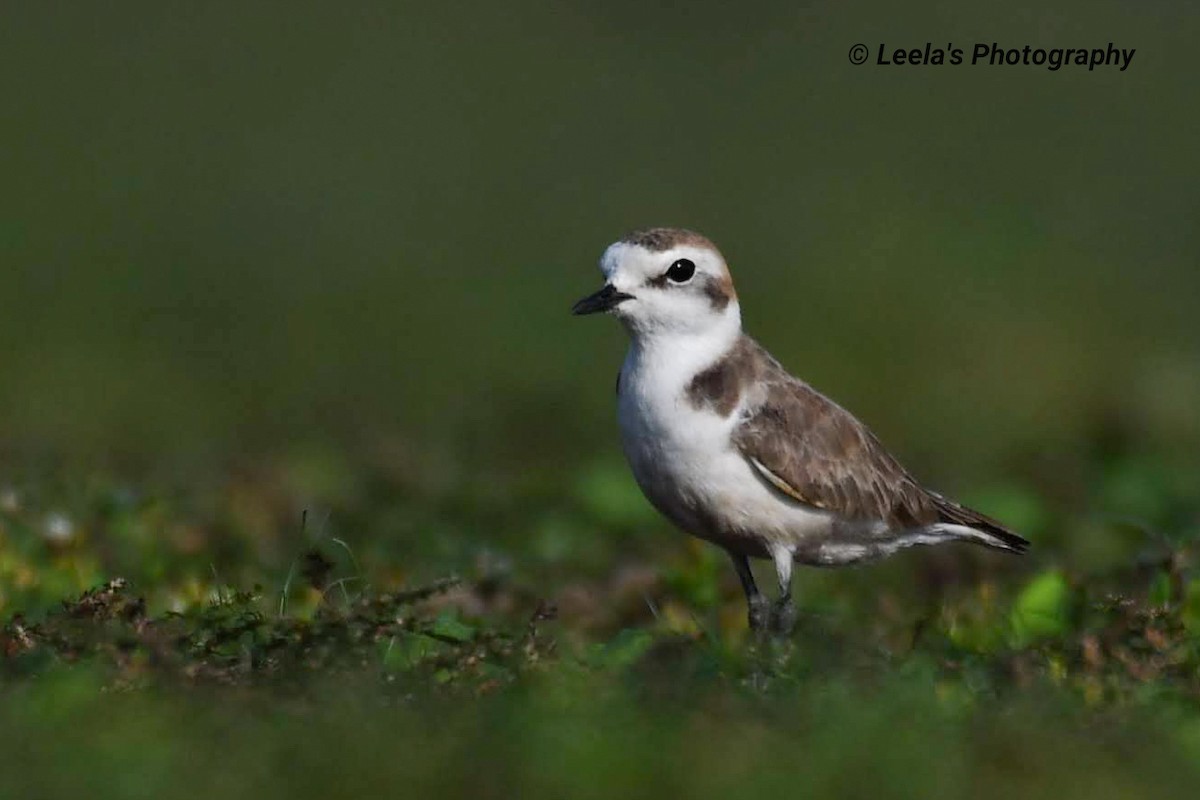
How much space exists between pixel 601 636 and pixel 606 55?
1499 cm

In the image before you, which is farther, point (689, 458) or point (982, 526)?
point (982, 526)

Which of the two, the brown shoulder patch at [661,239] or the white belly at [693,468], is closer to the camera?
the white belly at [693,468]

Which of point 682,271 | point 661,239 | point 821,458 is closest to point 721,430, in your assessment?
point 821,458

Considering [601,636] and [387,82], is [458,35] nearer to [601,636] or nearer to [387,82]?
[387,82]

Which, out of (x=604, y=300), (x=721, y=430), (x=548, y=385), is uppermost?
(x=604, y=300)

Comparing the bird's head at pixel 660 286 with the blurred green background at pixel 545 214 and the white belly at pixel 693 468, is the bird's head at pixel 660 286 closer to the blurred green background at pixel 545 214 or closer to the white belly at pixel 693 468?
the white belly at pixel 693 468

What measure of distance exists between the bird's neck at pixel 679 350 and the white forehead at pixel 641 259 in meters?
0.20

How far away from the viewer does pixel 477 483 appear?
476 inches

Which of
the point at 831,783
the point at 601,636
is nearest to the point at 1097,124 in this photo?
the point at 601,636

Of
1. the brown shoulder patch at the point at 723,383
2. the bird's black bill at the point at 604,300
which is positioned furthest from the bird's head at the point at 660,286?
the brown shoulder patch at the point at 723,383

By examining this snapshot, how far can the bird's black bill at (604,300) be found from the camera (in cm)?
870

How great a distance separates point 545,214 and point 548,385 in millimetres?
4295

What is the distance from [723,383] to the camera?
8711mm

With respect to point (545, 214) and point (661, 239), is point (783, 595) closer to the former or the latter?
point (661, 239)
